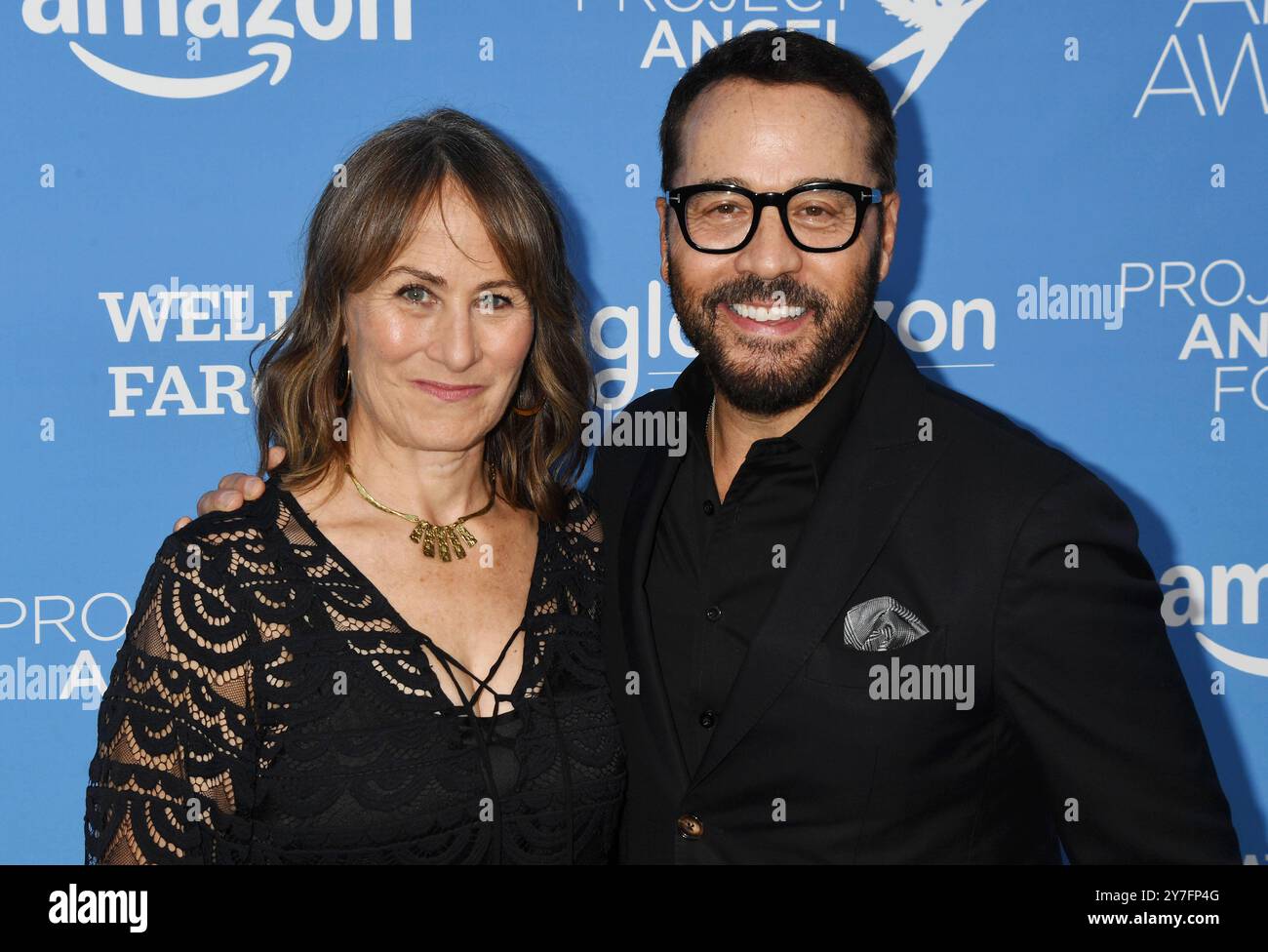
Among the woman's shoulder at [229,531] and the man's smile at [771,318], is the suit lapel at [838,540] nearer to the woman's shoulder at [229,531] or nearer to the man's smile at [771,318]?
the man's smile at [771,318]

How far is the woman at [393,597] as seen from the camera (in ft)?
6.20

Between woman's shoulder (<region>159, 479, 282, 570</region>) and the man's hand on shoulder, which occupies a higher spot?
the man's hand on shoulder

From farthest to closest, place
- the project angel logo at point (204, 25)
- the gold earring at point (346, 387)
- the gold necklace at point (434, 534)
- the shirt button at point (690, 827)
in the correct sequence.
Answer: the project angel logo at point (204, 25)
the gold earring at point (346, 387)
the gold necklace at point (434, 534)
the shirt button at point (690, 827)

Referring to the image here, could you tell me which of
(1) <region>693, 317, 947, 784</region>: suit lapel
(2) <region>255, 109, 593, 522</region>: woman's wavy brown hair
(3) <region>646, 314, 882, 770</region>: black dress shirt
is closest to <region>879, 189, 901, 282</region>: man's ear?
(3) <region>646, 314, 882, 770</region>: black dress shirt

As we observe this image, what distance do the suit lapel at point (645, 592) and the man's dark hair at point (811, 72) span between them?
0.61 m

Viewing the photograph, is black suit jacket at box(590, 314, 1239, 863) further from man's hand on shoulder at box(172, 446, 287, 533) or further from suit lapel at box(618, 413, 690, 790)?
man's hand on shoulder at box(172, 446, 287, 533)

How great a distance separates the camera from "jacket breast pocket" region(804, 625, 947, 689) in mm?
1843

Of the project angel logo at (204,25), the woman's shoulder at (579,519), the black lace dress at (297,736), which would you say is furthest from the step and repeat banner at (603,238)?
the black lace dress at (297,736)

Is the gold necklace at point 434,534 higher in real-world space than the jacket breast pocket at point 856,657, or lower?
higher

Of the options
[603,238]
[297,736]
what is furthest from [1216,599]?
[297,736]

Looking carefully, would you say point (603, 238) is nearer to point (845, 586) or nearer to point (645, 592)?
point (645, 592)

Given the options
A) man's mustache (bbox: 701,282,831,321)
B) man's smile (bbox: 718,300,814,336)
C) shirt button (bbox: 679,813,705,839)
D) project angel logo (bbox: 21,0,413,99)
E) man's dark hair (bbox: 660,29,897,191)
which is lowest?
shirt button (bbox: 679,813,705,839)
